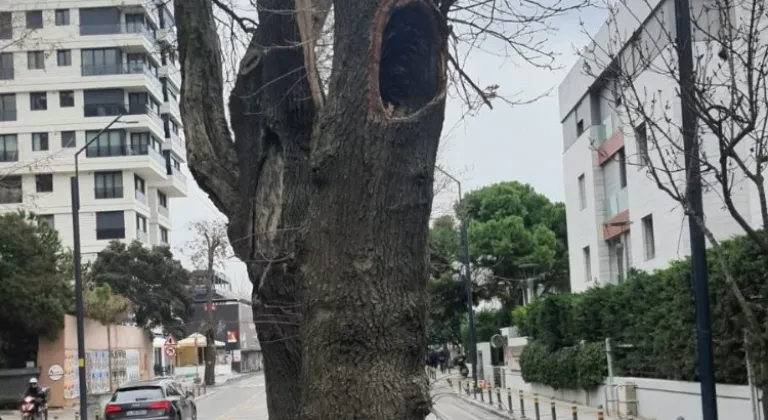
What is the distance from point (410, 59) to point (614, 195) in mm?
32196

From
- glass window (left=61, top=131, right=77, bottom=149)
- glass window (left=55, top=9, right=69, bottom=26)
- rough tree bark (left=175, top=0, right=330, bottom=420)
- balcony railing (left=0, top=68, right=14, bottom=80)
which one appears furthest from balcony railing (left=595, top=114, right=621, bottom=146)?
glass window (left=55, top=9, right=69, bottom=26)

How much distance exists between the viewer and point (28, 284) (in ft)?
130

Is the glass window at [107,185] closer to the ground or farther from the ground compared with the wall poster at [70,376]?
farther from the ground

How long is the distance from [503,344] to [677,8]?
39.0 meters

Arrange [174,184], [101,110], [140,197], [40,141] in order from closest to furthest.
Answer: [40,141] → [101,110] → [140,197] → [174,184]

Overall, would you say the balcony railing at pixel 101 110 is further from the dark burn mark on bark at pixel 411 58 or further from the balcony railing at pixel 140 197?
the dark burn mark on bark at pixel 411 58

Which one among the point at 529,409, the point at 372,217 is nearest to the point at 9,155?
the point at 529,409

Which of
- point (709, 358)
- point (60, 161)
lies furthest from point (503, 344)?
point (709, 358)

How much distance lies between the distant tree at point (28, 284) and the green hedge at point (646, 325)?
60.9ft

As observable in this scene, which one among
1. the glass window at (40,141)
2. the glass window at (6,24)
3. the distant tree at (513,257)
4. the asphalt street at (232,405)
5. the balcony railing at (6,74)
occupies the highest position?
the balcony railing at (6,74)

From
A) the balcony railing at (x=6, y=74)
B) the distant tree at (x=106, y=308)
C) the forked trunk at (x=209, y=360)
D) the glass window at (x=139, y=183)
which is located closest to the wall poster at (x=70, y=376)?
the distant tree at (x=106, y=308)

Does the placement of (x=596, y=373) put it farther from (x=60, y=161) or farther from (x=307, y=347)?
(x=60, y=161)

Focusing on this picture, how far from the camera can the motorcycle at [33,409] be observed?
99.5 ft

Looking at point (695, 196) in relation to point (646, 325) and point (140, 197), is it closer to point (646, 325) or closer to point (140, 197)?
point (646, 325)
